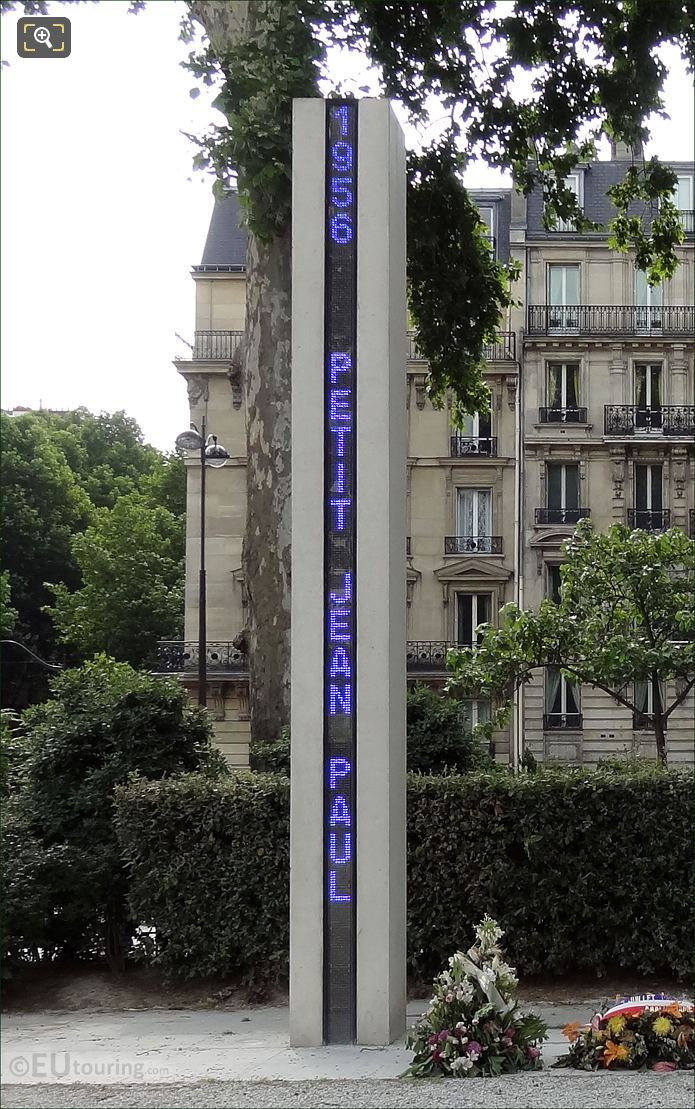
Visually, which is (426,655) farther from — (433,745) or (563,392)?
(433,745)

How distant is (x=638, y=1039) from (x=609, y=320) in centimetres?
2793

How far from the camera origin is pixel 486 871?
968cm

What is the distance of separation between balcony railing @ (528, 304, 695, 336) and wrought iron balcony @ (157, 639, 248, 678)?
36.4 ft

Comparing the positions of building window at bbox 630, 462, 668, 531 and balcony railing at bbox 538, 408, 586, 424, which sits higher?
balcony railing at bbox 538, 408, 586, 424

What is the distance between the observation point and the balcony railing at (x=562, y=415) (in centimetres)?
3294

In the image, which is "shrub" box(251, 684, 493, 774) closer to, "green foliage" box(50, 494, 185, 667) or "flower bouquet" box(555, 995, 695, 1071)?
"flower bouquet" box(555, 995, 695, 1071)

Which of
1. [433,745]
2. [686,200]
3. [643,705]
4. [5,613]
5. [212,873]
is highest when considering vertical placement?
[686,200]

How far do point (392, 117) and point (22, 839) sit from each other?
6.05m

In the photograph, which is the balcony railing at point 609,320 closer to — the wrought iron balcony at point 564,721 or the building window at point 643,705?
the building window at point 643,705

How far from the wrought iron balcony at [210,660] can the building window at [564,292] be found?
11708 mm

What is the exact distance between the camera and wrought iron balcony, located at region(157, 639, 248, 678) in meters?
31.0

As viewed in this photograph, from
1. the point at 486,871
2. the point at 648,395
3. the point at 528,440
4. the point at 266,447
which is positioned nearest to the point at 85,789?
the point at 486,871

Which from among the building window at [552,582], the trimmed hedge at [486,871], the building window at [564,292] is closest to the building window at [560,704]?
the building window at [552,582]

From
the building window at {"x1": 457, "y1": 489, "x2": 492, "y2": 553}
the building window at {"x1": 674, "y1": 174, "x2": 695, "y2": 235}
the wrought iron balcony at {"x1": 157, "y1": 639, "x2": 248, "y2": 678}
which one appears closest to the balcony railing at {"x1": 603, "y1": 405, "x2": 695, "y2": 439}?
the building window at {"x1": 457, "y1": 489, "x2": 492, "y2": 553}
